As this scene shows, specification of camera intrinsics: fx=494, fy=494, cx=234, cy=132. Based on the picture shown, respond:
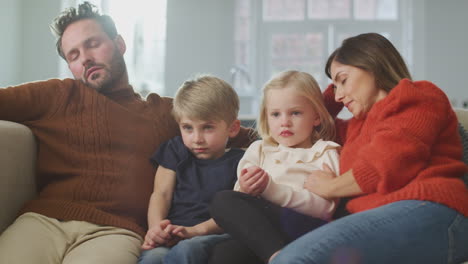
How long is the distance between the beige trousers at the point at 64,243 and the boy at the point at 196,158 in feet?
0.30

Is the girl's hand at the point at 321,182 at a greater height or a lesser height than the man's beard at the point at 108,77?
lesser

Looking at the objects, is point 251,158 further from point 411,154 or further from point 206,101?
point 411,154

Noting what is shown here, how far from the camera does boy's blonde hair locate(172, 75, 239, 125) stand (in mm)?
1476

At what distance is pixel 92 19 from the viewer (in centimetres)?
166

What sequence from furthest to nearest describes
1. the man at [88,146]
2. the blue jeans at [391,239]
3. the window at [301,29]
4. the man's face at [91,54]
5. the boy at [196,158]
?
1. the window at [301,29]
2. the man's face at [91,54]
3. the boy at [196,158]
4. the man at [88,146]
5. the blue jeans at [391,239]

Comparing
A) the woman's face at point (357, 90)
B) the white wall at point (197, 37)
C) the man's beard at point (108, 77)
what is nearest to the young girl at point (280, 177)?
the woman's face at point (357, 90)

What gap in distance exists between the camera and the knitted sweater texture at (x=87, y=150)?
1455mm

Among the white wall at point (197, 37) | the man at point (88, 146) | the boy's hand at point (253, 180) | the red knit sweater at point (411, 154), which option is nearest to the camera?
the red knit sweater at point (411, 154)

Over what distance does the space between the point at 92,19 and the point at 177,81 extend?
4.20 metres

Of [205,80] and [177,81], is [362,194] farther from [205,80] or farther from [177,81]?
[177,81]

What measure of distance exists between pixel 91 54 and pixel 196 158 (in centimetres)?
49

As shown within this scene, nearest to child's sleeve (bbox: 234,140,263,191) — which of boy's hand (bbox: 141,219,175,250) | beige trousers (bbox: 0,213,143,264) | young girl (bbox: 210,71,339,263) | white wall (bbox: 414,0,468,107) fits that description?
young girl (bbox: 210,71,339,263)

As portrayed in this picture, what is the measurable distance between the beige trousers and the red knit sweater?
1.97 feet

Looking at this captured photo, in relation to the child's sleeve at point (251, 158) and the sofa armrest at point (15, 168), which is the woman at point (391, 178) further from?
the sofa armrest at point (15, 168)
